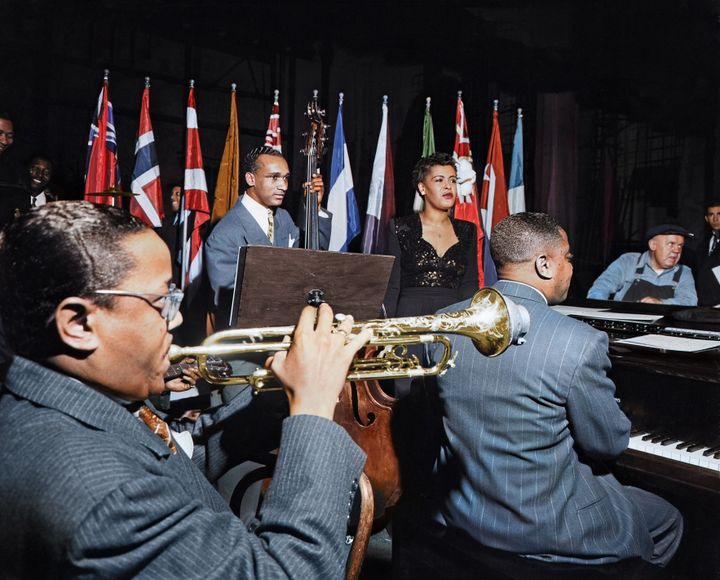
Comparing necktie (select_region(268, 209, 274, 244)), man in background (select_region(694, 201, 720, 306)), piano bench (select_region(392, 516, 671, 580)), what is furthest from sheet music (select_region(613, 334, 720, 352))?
man in background (select_region(694, 201, 720, 306))

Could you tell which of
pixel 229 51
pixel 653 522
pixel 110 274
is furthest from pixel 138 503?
pixel 229 51

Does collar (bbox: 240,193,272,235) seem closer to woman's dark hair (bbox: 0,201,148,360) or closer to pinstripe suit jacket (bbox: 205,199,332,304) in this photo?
pinstripe suit jacket (bbox: 205,199,332,304)

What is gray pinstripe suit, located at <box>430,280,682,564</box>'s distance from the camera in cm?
189

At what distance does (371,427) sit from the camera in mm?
2789

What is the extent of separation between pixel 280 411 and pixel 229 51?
6.41m

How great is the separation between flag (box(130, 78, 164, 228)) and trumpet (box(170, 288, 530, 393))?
4.43 meters

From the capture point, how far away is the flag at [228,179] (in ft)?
19.4

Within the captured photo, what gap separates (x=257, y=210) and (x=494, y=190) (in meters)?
3.04

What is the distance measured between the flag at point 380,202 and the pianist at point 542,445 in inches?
156

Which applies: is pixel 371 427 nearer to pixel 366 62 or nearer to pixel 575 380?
pixel 575 380

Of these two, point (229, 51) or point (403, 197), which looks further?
point (403, 197)

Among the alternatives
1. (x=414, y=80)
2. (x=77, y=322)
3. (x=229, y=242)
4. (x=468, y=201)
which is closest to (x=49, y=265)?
(x=77, y=322)

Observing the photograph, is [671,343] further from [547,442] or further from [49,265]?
[49,265]

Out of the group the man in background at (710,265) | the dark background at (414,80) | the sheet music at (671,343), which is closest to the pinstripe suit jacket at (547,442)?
the sheet music at (671,343)
